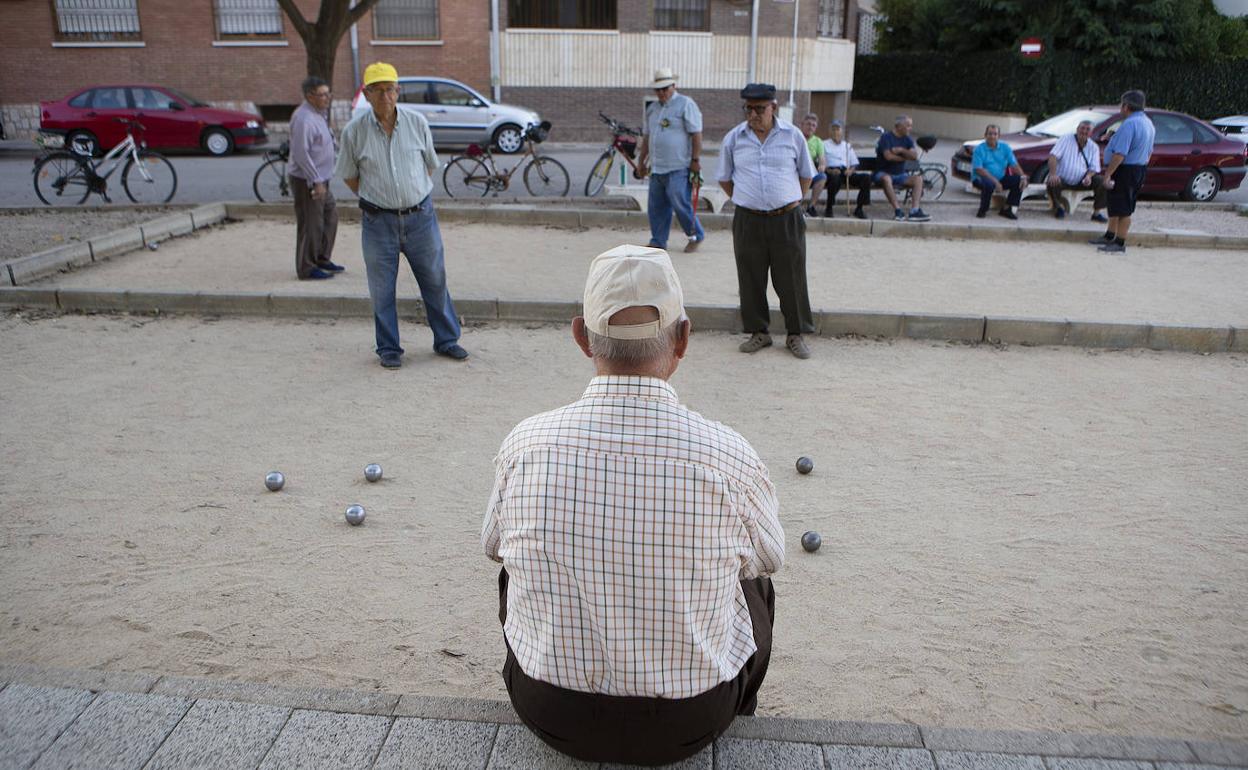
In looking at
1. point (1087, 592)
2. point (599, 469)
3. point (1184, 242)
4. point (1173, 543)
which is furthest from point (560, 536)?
point (1184, 242)

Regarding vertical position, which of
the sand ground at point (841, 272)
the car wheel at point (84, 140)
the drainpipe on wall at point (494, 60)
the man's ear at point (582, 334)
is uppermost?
the drainpipe on wall at point (494, 60)

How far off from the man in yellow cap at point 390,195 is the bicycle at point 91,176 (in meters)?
8.80

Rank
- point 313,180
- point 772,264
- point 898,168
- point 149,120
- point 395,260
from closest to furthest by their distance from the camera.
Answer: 1. point 395,260
2. point 772,264
3. point 313,180
4. point 898,168
5. point 149,120

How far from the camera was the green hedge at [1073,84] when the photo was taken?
28953 millimetres

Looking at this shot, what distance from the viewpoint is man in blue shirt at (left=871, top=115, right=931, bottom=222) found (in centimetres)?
1370

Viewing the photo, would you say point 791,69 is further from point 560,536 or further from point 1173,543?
point 560,536

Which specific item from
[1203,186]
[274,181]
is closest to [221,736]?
[274,181]

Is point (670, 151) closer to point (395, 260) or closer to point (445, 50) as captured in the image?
point (395, 260)

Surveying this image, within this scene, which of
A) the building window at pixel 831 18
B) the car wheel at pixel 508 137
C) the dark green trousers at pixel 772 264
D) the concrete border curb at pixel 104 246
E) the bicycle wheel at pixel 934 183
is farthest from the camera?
the building window at pixel 831 18

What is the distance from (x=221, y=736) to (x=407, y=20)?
25.8 m

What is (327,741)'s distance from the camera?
9.34 ft

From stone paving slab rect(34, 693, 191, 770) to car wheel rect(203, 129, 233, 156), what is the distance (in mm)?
21074

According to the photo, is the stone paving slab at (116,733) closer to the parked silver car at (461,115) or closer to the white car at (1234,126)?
the parked silver car at (461,115)

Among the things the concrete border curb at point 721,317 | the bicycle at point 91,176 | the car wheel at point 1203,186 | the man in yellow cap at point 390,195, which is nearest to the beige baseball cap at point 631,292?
the man in yellow cap at point 390,195
